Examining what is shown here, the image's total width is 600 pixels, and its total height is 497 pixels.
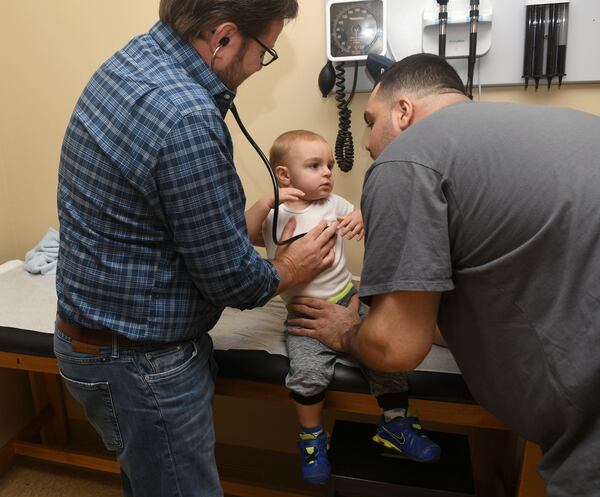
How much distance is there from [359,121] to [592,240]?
1049mm

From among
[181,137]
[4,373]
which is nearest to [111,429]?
[181,137]

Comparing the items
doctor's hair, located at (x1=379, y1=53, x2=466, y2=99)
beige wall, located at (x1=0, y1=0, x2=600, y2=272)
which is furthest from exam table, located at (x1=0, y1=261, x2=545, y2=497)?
doctor's hair, located at (x1=379, y1=53, x2=466, y2=99)

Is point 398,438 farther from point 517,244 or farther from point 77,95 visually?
point 77,95

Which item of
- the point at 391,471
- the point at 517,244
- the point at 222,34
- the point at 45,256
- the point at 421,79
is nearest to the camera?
the point at 517,244

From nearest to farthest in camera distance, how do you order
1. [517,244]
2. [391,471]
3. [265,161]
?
[517,244] → [265,161] → [391,471]

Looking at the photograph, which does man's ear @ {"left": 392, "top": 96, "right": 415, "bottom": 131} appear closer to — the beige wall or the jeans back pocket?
the beige wall

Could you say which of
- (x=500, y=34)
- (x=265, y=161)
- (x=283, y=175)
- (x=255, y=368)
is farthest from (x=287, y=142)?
(x=500, y=34)

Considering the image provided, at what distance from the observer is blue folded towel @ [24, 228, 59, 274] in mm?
1888

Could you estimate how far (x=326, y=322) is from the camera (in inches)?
50.8

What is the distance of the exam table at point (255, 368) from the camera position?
1210 millimetres

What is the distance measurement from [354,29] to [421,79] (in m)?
0.54

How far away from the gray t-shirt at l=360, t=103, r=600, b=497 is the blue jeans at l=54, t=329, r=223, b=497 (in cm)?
41

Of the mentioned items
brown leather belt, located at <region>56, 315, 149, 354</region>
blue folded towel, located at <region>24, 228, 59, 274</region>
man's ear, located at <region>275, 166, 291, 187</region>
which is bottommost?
blue folded towel, located at <region>24, 228, 59, 274</region>

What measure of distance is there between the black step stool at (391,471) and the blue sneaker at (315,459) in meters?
0.03
